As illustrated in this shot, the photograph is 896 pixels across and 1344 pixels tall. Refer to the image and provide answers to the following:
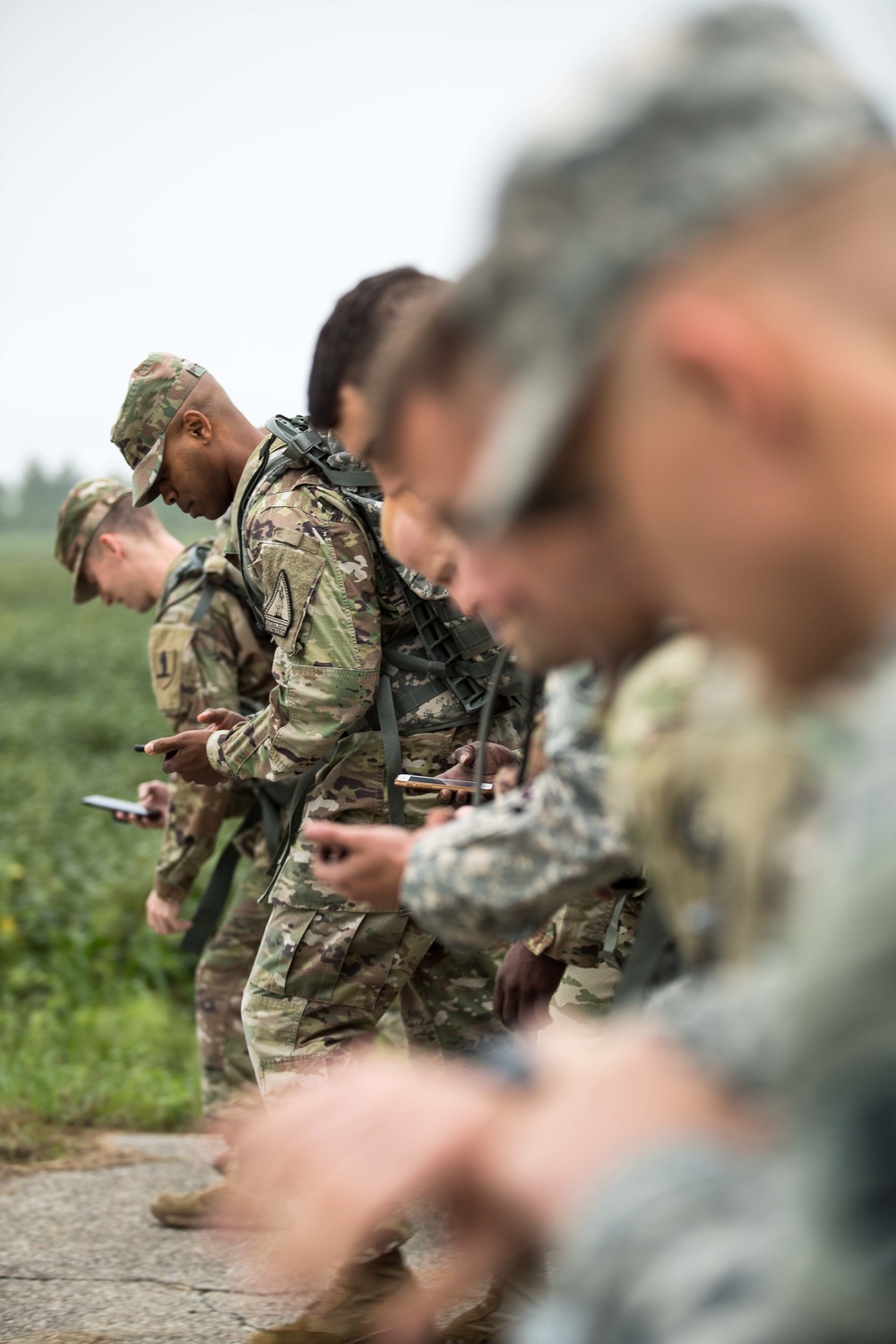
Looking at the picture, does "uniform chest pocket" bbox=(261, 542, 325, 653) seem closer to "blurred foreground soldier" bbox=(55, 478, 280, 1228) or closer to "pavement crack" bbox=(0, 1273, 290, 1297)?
"blurred foreground soldier" bbox=(55, 478, 280, 1228)

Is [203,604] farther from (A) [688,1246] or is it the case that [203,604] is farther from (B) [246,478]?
(A) [688,1246]

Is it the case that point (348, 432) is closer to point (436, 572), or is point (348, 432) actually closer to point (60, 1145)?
point (436, 572)

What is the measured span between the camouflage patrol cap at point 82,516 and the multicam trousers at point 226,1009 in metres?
1.23

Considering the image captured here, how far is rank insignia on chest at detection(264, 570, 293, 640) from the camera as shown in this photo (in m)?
3.16

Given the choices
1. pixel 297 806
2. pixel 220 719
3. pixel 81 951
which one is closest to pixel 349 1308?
pixel 297 806

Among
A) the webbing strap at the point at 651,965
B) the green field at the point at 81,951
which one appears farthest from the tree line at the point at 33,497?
the webbing strap at the point at 651,965

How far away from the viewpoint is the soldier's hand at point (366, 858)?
1.57 m

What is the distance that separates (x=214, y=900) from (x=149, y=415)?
1493mm

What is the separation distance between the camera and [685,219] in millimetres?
815

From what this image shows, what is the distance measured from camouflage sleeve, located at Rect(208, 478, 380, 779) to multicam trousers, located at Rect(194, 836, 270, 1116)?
1232 mm

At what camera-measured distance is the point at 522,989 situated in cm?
246

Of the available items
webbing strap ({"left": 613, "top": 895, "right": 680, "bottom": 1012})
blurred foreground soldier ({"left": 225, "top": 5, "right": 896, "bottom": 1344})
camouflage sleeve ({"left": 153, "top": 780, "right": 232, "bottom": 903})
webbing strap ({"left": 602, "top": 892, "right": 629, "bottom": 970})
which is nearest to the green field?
camouflage sleeve ({"left": 153, "top": 780, "right": 232, "bottom": 903})

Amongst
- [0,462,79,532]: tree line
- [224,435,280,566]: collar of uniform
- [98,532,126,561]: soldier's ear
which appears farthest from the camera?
[0,462,79,532]: tree line

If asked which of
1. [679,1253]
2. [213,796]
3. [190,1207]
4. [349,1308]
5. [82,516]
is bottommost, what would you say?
[190,1207]
